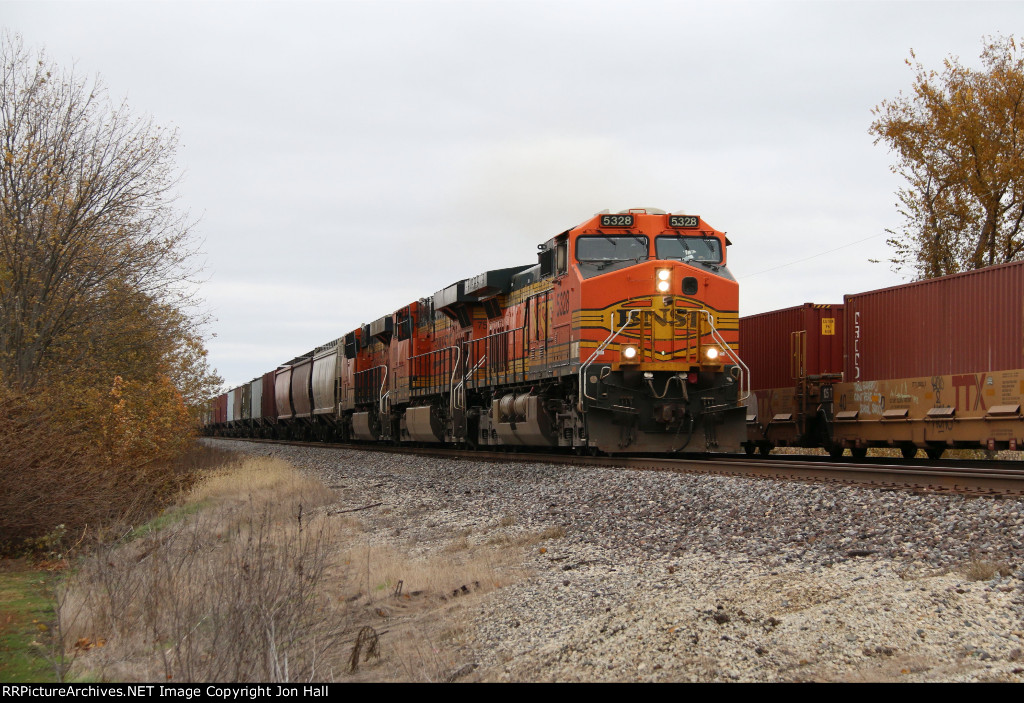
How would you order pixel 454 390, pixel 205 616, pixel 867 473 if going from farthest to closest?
pixel 454 390 < pixel 867 473 < pixel 205 616

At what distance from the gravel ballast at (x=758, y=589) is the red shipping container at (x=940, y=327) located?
21.8ft

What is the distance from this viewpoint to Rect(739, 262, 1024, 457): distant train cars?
13.9 metres

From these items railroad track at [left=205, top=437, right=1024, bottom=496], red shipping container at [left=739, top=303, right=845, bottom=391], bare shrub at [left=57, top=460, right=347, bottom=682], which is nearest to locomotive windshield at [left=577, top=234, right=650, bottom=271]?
railroad track at [left=205, top=437, right=1024, bottom=496]

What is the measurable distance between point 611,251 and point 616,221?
519 millimetres

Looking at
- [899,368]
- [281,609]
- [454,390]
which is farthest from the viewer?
[454,390]

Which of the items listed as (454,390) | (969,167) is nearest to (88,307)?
(454,390)

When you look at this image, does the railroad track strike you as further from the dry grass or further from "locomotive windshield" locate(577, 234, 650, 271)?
the dry grass

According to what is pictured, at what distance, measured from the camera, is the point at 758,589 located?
5812 mm

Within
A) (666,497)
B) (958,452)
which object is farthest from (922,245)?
(666,497)

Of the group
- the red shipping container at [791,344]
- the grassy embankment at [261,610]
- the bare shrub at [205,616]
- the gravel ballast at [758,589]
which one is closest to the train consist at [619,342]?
the red shipping container at [791,344]

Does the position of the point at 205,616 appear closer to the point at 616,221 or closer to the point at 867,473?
the point at 867,473

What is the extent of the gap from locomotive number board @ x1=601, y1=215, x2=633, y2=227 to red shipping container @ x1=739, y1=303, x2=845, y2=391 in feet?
15.6

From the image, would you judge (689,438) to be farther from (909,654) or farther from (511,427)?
(909,654)

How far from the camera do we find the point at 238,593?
6.47 m
